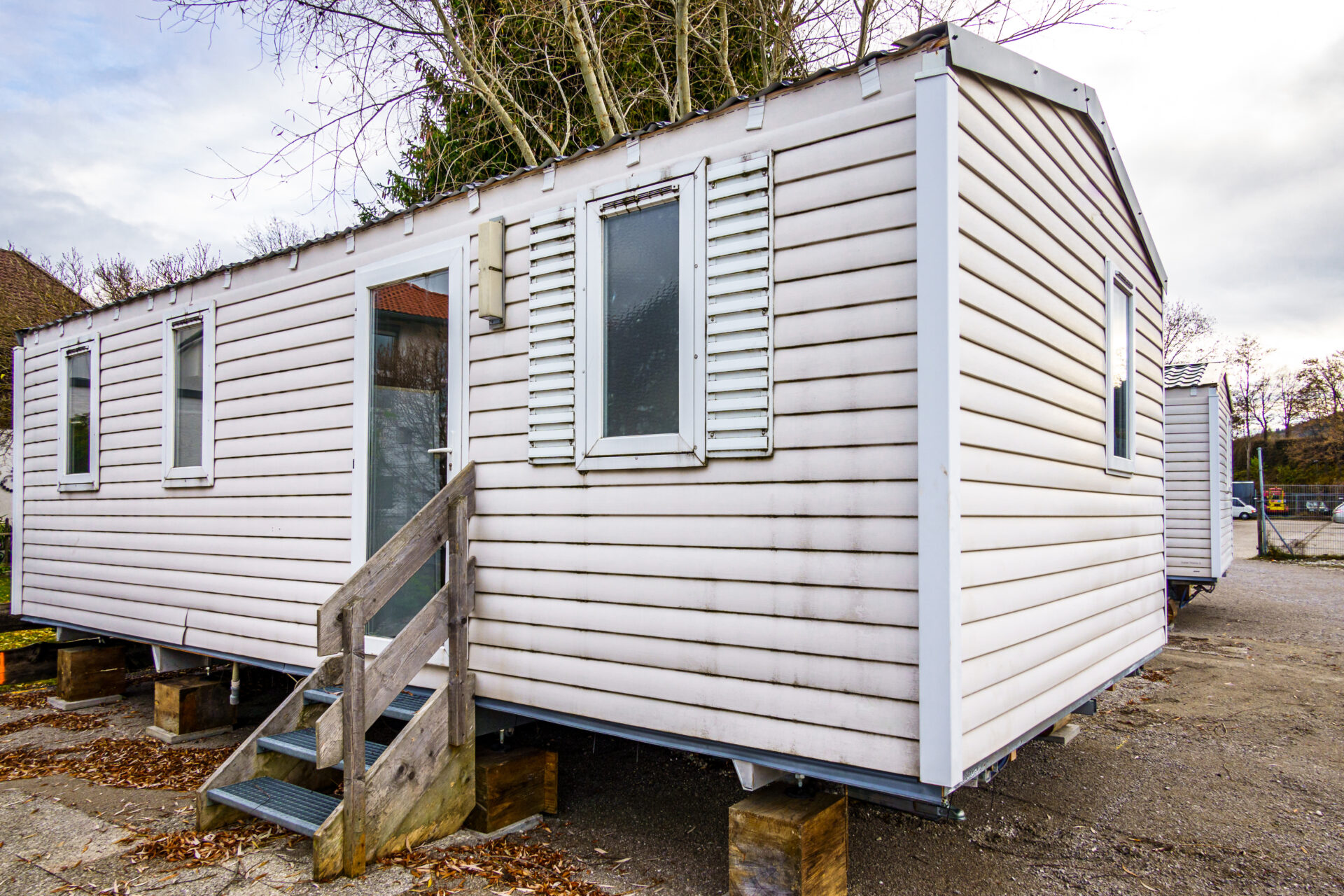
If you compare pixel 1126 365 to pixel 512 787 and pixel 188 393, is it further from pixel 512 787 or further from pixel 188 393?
pixel 188 393

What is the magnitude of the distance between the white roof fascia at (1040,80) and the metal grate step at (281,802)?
3831 millimetres

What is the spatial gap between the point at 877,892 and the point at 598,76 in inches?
379

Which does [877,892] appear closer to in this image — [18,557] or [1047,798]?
[1047,798]

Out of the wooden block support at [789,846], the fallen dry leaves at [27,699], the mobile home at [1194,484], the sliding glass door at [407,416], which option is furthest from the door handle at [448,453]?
the mobile home at [1194,484]

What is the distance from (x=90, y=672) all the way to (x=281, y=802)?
419 centimetres

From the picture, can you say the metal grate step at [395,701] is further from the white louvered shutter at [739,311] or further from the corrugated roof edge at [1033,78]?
the corrugated roof edge at [1033,78]

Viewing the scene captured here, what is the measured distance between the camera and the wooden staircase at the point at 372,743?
Result: 11.0 ft

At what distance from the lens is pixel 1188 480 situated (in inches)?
408

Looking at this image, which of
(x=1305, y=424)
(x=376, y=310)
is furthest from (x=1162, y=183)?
(x=376, y=310)

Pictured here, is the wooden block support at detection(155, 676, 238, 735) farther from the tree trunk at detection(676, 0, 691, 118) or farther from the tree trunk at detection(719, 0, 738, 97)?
the tree trunk at detection(719, 0, 738, 97)

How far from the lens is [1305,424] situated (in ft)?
111

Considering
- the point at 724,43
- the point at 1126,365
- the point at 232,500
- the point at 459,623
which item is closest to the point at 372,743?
the point at 459,623

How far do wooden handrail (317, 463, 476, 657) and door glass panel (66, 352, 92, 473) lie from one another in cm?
491

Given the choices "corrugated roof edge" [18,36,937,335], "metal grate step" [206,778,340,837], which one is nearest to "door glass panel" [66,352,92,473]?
"corrugated roof edge" [18,36,937,335]
